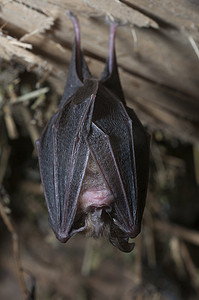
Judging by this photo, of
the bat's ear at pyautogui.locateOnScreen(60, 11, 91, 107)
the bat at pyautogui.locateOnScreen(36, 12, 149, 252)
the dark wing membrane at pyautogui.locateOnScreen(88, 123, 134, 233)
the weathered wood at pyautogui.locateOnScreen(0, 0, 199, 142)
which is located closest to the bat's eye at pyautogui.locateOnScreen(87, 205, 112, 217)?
the bat at pyautogui.locateOnScreen(36, 12, 149, 252)

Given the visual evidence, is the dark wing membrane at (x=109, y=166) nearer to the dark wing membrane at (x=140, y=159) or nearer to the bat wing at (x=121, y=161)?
the bat wing at (x=121, y=161)

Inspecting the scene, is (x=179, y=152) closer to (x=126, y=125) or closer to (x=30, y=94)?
(x=30, y=94)

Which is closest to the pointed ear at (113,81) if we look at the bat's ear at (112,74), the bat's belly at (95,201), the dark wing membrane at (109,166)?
the bat's ear at (112,74)

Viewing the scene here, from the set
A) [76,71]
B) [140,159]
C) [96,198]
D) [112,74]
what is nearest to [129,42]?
[112,74]

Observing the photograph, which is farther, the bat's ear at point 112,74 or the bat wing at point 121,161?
the bat's ear at point 112,74

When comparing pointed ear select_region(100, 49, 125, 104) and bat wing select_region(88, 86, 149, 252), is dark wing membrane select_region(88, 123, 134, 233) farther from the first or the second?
pointed ear select_region(100, 49, 125, 104)

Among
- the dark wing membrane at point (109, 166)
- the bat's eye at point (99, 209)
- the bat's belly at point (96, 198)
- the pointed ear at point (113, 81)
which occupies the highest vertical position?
the pointed ear at point (113, 81)
